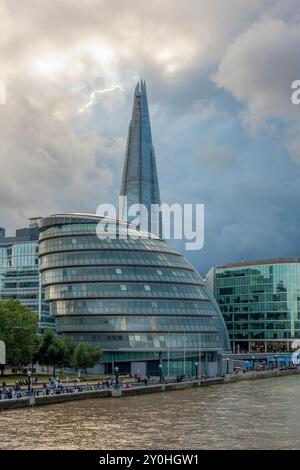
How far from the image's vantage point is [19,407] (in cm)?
7494

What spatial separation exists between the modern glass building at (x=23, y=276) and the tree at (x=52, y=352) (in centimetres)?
4790

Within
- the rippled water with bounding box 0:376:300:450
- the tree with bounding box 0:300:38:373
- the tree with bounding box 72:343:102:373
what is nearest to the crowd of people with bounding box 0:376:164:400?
the rippled water with bounding box 0:376:300:450

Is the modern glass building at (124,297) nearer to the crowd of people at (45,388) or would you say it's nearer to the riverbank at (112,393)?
the riverbank at (112,393)

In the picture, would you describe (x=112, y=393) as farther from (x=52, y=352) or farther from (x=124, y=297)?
(x=124, y=297)

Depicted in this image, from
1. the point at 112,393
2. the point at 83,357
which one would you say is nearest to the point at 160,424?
the point at 112,393

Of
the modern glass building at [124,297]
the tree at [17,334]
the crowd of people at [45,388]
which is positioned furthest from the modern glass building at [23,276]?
the crowd of people at [45,388]

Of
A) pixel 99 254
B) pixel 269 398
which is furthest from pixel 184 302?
pixel 269 398

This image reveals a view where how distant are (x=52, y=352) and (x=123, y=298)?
2201 centimetres

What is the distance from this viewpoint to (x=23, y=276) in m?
168

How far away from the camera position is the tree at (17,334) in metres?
100

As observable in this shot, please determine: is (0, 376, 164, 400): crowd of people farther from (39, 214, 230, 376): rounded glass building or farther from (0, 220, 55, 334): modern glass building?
(0, 220, 55, 334): modern glass building

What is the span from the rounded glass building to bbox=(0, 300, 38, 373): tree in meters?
24.2
